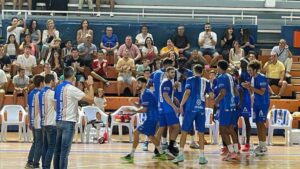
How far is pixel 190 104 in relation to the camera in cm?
1362

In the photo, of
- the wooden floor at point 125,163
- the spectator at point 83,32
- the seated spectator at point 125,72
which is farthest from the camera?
the spectator at point 83,32

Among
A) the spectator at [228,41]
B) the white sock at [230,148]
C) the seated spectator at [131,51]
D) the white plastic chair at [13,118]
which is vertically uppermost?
the spectator at [228,41]

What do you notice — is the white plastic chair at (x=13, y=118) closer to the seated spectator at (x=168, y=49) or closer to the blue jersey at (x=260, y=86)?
the seated spectator at (x=168, y=49)

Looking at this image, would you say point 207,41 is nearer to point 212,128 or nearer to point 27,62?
point 212,128

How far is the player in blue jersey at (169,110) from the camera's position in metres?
13.8

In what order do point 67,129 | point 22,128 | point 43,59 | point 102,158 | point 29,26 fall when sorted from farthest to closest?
point 29,26 → point 43,59 → point 22,128 → point 102,158 → point 67,129

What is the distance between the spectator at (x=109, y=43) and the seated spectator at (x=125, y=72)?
138 cm

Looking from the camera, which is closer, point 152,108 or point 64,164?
point 64,164

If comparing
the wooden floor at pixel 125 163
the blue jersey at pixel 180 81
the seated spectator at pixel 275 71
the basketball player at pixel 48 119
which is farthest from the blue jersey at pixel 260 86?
the seated spectator at pixel 275 71

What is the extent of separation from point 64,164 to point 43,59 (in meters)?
10.5

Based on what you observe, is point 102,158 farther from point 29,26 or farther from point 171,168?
point 29,26

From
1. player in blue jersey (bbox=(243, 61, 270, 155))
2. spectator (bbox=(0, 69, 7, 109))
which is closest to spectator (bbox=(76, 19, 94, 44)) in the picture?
spectator (bbox=(0, 69, 7, 109))

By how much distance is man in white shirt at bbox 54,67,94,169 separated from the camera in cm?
1109

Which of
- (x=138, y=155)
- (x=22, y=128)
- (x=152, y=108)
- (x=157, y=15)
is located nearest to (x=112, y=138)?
(x=22, y=128)
